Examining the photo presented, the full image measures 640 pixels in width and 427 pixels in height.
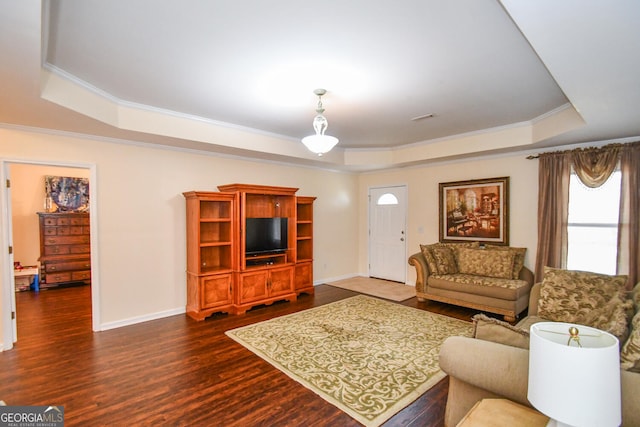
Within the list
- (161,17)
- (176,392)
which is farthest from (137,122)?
(176,392)

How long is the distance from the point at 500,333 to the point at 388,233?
5.00 m

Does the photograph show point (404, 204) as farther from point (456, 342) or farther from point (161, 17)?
point (161, 17)

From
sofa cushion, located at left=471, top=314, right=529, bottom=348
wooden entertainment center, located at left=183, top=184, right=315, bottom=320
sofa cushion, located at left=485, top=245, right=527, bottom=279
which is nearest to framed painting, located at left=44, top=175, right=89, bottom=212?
wooden entertainment center, located at left=183, top=184, right=315, bottom=320

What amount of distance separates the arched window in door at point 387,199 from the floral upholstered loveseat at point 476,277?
149cm

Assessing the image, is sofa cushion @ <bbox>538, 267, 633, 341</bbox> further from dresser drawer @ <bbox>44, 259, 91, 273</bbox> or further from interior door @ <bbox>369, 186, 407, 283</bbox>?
dresser drawer @ <bbox>44, 259, 91, 273</bbox>

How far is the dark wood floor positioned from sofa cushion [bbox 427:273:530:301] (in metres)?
2.15

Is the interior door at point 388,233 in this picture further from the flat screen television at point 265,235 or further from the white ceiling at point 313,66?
the flat screen television at point 265,235

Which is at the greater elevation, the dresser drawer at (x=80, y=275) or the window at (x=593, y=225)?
the window at (x=593, y=225)

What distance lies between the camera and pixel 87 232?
6621mm

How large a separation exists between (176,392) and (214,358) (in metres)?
0.61

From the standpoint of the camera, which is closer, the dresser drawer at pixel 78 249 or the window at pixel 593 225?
the window at pixel 593 225

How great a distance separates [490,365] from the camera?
1741 mm

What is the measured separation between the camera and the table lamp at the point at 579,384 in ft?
3.55

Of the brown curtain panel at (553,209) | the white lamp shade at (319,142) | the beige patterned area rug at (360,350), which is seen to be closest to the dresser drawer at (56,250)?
the beige patterned area rug at (360,350)
